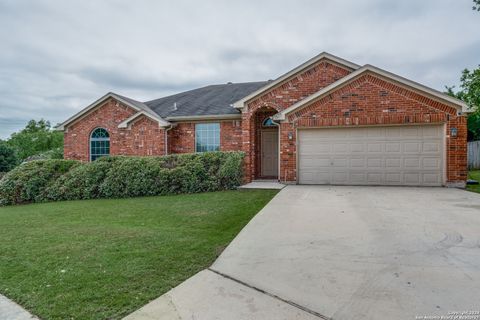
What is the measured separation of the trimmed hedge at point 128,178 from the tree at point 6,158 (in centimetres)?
1370

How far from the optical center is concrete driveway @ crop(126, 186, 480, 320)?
8.92ft

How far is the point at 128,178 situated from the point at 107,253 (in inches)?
282

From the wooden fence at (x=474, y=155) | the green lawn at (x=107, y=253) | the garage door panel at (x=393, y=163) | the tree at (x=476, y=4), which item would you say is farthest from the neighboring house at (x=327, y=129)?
the wooden fence at (x=474, y=155)

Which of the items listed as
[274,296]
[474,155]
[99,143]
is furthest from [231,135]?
[474,155]

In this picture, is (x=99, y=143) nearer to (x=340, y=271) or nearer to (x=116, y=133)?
(x=116, y=133)

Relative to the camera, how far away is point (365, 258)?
399 centimetres

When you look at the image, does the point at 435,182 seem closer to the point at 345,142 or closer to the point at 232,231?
the point at 345,142

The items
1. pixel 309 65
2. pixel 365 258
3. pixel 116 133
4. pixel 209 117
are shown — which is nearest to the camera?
pixel 365 258

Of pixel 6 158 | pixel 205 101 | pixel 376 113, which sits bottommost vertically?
pixel 6 158

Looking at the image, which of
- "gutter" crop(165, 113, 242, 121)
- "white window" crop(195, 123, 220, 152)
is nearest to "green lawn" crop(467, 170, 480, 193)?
"gutter" crop(165, 113, 242, 121)

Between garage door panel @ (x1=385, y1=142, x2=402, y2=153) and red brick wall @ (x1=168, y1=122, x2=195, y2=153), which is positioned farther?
red brick wall @ (x1=168, y1=122, x2=195, y2=153)

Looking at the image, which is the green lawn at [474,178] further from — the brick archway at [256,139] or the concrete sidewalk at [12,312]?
the concrete sidewalk at [12,312]

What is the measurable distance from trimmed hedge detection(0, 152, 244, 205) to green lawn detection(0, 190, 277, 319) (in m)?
2.67

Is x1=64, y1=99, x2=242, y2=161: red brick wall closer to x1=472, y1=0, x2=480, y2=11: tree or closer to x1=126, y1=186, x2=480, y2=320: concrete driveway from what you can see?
x1=126, y1=186, x2=480, y2=320: concrete driveway
